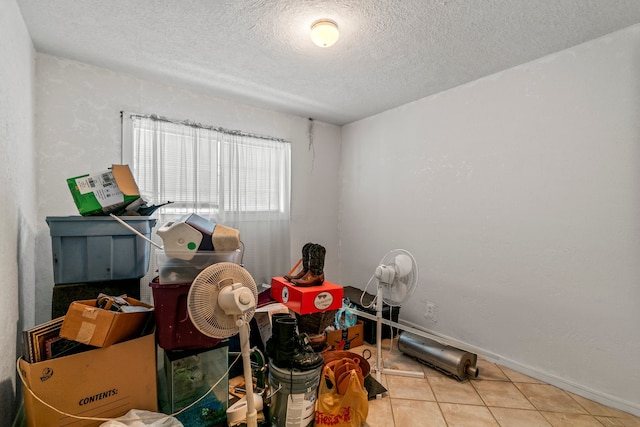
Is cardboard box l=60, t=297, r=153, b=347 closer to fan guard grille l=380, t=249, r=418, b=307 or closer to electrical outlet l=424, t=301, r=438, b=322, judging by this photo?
fan guard grille l=380, t=249, r=418, b=307

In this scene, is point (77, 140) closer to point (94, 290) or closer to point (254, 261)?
point (94, 290)

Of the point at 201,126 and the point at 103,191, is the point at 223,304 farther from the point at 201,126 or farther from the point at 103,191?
the point at 201,126

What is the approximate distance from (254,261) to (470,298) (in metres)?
2.08

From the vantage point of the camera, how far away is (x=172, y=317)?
5.08ft

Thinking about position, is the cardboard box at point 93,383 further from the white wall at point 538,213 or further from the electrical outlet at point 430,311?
the electrical outlet at point 430,311

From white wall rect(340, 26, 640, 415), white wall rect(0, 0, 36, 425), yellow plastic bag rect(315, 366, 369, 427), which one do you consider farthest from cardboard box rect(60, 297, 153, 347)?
white wall rect(340, 26, 640, 415)

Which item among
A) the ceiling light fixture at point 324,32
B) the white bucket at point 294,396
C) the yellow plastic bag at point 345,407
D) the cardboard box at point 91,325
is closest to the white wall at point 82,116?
the cardboard box at point 91,325

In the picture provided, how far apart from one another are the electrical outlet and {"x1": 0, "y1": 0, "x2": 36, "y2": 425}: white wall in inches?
116

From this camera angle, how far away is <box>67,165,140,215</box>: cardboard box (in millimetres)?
1726

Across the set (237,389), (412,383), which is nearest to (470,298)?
(412,383)

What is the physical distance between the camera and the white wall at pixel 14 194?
4.60ft

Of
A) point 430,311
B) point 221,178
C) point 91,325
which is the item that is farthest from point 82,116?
point 430,311

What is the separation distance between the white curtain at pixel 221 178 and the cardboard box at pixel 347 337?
995 mm

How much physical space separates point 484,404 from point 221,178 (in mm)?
2760
